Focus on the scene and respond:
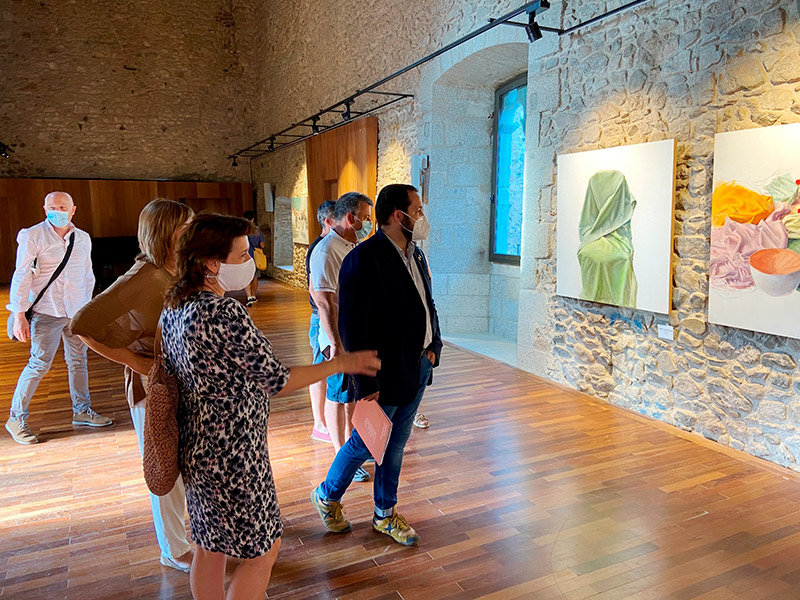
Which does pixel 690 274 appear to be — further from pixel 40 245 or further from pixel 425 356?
pixel 40 245

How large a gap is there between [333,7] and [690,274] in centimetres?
811

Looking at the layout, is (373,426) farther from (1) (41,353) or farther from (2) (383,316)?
(1) (41,353)

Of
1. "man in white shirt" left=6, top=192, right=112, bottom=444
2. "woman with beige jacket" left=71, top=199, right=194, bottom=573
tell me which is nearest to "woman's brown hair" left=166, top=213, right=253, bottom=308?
"woman with beige jacket" left=71, top=199, right=194, bottom=573

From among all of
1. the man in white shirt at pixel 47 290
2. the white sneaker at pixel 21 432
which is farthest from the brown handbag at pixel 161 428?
→ the white sneaker at pixel 21 432

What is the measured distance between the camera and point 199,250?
1.61 metres

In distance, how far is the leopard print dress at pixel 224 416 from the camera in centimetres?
153

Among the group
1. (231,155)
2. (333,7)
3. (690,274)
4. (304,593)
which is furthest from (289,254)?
(304,593)

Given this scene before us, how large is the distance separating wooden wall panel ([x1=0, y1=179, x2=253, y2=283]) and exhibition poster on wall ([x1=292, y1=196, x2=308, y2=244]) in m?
3.64

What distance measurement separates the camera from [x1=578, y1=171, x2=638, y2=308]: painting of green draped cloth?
14.3 ft

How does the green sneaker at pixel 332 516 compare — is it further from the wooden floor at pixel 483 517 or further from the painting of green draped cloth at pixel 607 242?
the painting of green draped cloth at pixel 607 242

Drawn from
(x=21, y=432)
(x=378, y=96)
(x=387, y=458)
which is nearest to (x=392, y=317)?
(x=387, y=458)

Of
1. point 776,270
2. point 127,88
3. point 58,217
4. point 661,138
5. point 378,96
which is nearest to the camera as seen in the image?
point 776,270

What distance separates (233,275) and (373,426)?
88 cm

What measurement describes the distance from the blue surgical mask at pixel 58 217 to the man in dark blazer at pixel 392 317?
2.28m
